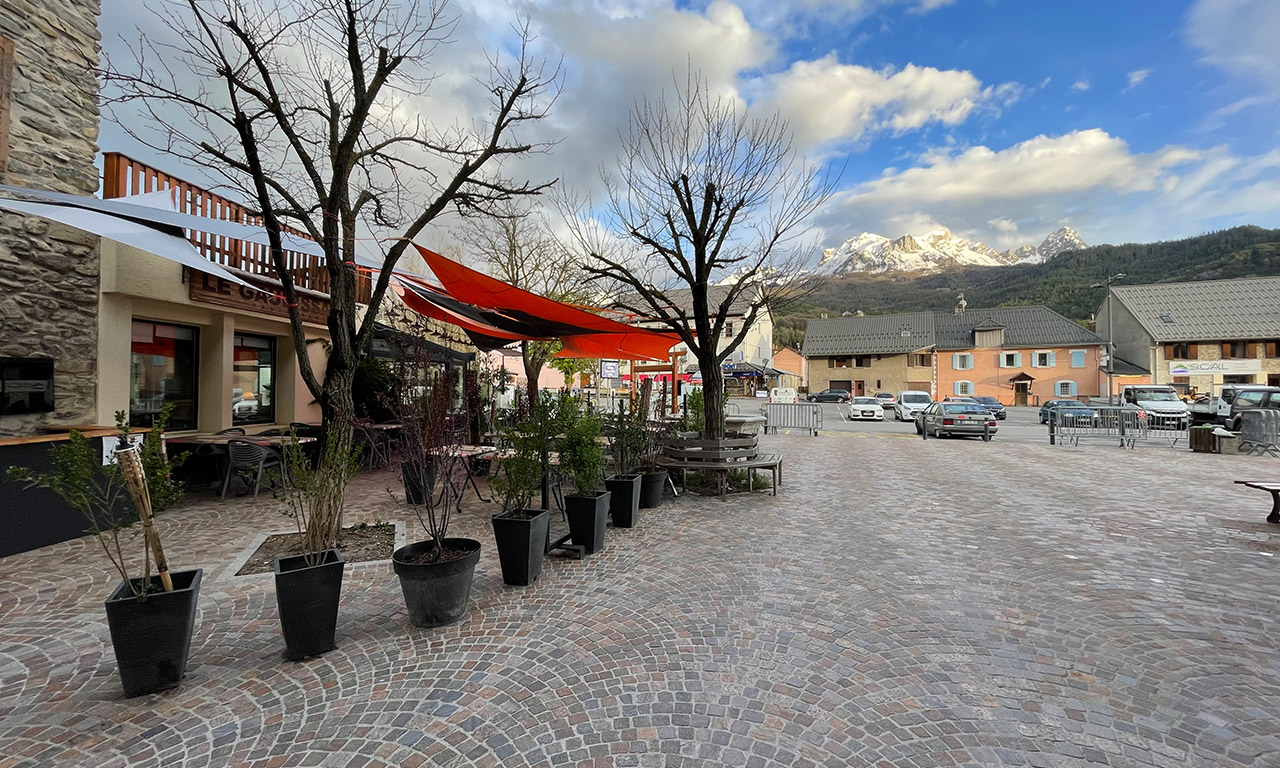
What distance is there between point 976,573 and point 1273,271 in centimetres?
8504

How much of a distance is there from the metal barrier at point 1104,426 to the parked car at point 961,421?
1.70 metres

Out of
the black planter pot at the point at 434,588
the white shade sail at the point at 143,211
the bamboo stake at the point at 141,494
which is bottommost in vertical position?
the black planter pot at the point at 434,588

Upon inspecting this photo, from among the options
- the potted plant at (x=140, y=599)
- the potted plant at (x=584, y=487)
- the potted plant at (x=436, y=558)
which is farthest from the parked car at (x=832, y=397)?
the potted plant at (x=140, y=599)

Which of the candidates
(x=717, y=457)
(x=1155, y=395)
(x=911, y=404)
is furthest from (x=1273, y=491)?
(x=1155, y=395)

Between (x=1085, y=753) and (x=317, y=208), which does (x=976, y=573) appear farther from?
(x=317, y=208)

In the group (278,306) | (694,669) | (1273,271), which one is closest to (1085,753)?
(694,669)

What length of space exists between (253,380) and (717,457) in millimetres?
8453

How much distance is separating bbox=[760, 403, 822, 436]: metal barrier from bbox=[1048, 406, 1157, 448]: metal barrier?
6.56 metres

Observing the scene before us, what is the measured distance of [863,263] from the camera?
170 meters

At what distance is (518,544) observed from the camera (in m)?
4.12

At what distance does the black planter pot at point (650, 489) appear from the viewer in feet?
22.8

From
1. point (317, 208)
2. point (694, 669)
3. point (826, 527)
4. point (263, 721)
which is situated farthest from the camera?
point (826, 527)

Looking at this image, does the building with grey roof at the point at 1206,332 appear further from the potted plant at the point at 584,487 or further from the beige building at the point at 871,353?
the potted plant at the point at 584,487

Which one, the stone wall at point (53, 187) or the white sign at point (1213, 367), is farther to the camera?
the white sign at point (1213, 367)
